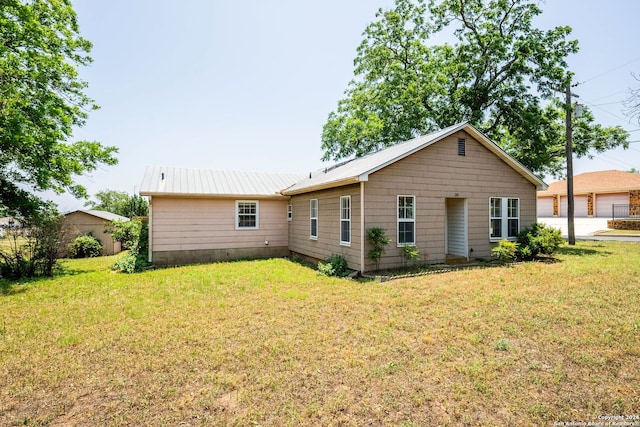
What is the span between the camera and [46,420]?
3.02 m

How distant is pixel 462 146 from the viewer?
11.1 metres

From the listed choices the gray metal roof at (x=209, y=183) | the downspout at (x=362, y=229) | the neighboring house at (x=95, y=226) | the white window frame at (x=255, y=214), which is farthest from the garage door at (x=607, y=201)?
the neighboring house at (x=95, y=226)

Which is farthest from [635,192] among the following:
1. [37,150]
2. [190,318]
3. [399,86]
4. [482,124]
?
[37,150]

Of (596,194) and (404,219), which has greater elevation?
(596,194)

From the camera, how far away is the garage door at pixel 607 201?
29.9m

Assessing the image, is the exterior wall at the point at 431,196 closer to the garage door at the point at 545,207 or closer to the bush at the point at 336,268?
the bush at the point at 336,268

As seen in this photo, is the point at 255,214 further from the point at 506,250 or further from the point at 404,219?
the point at 506,250

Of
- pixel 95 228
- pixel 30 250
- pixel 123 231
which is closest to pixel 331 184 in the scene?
pixel 30 250

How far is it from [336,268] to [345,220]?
1640 millimetres

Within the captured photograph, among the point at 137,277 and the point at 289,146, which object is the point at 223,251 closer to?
the point at 137,277

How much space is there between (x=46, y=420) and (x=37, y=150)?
489 inches

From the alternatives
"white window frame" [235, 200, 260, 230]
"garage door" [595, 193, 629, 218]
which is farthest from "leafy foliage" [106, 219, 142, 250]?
"garage door" [595, 193, 629, 218]

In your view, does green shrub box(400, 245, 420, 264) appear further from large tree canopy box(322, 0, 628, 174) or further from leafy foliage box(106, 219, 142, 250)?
leafy foliage box(106, 219, 142, 250)

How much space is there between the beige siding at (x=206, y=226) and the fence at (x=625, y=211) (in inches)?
1328
